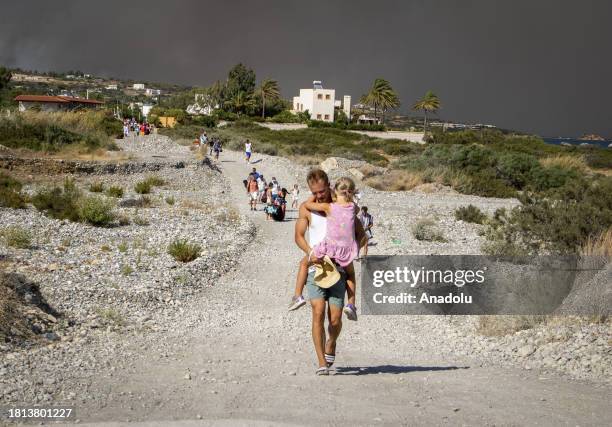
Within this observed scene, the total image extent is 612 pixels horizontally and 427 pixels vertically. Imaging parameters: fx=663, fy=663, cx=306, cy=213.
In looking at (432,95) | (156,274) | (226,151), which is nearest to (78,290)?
(156,274)

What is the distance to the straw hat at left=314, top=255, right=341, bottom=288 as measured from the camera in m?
5.95

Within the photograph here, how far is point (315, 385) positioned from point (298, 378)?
1.11ft

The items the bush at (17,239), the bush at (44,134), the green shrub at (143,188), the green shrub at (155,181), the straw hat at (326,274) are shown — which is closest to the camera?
the straw hat at (326,274)

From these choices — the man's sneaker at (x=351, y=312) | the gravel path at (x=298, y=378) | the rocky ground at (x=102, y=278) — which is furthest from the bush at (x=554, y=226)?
the man's sneaker at (x=351, y=312)

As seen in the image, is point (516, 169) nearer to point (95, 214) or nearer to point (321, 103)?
point (95, 214)

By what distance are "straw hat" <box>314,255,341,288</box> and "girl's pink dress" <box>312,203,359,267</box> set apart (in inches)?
3.0

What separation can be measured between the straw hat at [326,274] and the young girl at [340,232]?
0.08m

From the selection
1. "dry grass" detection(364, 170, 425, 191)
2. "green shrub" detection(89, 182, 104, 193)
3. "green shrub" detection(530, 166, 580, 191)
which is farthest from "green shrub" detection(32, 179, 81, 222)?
"green shrub" detection(530, 166, 580, 191)

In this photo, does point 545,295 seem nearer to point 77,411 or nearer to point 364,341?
point 364,341

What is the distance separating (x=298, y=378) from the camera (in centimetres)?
643

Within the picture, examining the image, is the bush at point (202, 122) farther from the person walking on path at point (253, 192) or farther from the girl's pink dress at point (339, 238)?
the girl's pink dress at point (339, 238)

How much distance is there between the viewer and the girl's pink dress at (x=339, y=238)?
5.97 m

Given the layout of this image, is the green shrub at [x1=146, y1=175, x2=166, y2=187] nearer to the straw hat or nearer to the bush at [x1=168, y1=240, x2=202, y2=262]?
the bush at [x1=168, y1=240, x2=202, y2=262]

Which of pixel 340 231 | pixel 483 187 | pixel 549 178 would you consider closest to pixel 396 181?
pixel 483 187
